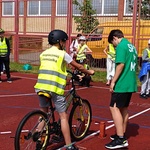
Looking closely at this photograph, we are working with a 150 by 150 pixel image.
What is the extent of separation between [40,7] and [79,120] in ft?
44.2

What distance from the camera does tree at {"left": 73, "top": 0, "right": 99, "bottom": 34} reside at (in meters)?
15.9

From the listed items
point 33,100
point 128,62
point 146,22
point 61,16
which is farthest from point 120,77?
point 61,16

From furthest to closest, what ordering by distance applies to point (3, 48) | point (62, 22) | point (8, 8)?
1. point (8, 8)
2. point (62, 22)
3. point (3, 48)

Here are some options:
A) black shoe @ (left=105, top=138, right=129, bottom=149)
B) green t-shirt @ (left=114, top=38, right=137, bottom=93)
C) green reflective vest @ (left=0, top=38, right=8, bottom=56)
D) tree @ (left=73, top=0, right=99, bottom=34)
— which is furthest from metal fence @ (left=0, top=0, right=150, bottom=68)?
black shoe @ (left=105, top=138, right=129, bottom=149)

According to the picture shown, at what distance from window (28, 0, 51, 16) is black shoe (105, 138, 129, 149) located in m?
13.4

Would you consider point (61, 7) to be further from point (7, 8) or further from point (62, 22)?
point (7, 8)

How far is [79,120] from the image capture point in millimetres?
5961

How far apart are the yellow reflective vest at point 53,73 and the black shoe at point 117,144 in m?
1.32

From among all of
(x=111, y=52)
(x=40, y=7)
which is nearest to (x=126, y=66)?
(x=111, y=52)

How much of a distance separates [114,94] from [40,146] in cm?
148

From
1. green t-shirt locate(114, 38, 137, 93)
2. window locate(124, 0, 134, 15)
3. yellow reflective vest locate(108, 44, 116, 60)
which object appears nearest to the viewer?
green t-shirt locate(114, 38, 137, 93)

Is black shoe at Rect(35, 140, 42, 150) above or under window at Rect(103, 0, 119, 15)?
under

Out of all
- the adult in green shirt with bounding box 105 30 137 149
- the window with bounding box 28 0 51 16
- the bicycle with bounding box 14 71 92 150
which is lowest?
the bicycle with bounding box 14 71 92 150

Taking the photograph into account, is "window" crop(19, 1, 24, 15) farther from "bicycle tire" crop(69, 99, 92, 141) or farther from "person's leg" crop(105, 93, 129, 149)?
"person's leg" crop(105, 93, 129, 149)
